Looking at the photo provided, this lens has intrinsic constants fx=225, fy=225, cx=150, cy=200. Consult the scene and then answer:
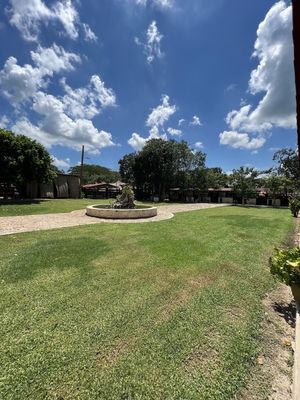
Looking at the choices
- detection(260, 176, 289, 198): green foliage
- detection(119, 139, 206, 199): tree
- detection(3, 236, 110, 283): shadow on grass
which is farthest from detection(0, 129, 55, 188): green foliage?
detection(260, 176, 289, 198): green foliage

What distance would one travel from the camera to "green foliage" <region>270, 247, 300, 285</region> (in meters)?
3.02

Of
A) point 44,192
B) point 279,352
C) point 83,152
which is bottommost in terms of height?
point 279,352

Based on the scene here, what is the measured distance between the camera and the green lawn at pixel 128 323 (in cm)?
205

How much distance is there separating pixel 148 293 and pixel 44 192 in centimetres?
2602

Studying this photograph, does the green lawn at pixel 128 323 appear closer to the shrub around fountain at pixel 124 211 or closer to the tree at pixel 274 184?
the shrub around fountain at pixel 124 211

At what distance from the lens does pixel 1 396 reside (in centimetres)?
187

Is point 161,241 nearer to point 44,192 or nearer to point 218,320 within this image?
point 218,320

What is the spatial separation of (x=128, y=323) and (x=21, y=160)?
1856cm

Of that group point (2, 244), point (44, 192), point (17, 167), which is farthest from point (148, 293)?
point (44, 192)

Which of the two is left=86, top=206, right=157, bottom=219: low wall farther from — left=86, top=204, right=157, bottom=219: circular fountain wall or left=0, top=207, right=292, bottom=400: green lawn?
left=0, top=207, right=292, bottom=400: green lawn

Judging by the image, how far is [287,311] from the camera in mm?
3541

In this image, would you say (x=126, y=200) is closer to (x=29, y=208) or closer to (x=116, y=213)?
(x=116, y=213)

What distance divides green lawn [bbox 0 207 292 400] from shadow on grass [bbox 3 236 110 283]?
0.03 meters

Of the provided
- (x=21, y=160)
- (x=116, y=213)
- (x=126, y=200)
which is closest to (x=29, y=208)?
(x=21, y=160)
